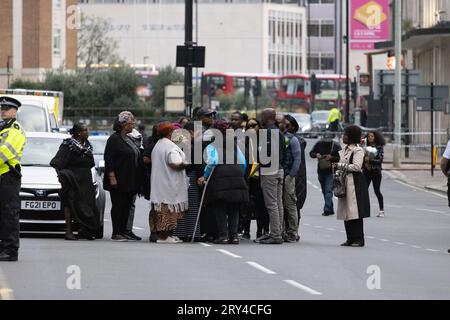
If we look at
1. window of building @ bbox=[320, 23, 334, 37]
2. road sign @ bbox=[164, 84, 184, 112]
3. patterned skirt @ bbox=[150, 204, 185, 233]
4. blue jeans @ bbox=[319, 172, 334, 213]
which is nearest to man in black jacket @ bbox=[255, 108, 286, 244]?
patterned skirt @ bbox=[150, 204, 185, 233]

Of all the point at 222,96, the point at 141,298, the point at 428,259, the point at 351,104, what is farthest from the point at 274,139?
the point at 222,96

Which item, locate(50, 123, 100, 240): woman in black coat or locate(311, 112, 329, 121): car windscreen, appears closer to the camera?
locate(50, 123, 100, 240): woman in black coat

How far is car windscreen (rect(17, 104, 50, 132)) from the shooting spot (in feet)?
106

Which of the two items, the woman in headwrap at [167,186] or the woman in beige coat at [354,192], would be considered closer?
the woman in headwrap at [167,186]

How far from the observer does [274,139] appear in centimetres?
2264

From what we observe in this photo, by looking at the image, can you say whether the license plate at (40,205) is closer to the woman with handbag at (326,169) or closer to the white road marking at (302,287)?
the white road marking at (302,287)

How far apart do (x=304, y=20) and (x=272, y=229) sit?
132 meters

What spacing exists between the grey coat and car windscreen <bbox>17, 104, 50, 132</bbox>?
11.3 metres

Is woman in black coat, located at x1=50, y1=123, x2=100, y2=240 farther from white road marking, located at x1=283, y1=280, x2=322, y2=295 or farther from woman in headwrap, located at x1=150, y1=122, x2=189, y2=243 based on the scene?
white road marking, located at x1=283, y1=280, x2=322, y2=295

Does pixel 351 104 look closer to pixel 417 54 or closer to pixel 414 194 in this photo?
pixel 417 54

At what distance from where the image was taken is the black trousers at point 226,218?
72.2ft

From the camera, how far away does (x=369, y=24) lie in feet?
266

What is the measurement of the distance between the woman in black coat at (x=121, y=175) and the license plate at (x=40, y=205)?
2.59 feet

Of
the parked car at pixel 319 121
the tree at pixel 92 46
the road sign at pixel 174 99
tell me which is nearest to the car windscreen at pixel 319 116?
the parked car at pixel 319 121
